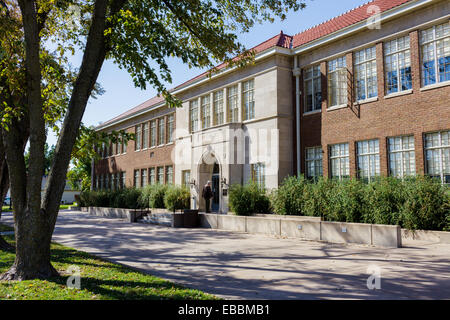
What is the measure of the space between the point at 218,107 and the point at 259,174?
21.9 ft

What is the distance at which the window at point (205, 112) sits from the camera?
87.3 ft

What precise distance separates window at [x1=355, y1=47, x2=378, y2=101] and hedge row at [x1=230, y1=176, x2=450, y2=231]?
475cm

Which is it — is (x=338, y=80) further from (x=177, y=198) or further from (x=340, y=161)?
(x=177, y=198)

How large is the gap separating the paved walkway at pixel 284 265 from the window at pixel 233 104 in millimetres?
11601

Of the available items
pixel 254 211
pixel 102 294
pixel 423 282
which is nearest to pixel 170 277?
pixel 102 294

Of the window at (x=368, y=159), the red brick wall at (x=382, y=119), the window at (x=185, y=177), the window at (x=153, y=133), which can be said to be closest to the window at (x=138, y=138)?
the window at (x=153, y=133)

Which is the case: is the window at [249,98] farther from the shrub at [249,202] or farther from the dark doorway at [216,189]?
the shrub at [249,202]

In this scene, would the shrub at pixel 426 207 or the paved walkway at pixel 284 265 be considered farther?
the shrub at pixel 426 207

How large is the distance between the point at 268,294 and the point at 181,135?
2387 centimetres

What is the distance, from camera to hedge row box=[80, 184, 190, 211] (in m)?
25.1

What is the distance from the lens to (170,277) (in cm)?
767

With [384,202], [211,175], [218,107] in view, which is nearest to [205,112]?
[218,107]

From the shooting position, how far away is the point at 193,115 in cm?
2847

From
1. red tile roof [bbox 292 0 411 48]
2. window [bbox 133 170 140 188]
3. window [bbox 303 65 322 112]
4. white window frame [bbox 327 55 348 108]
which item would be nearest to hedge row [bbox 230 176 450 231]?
white window frame [bbox 327 55 348 108]
